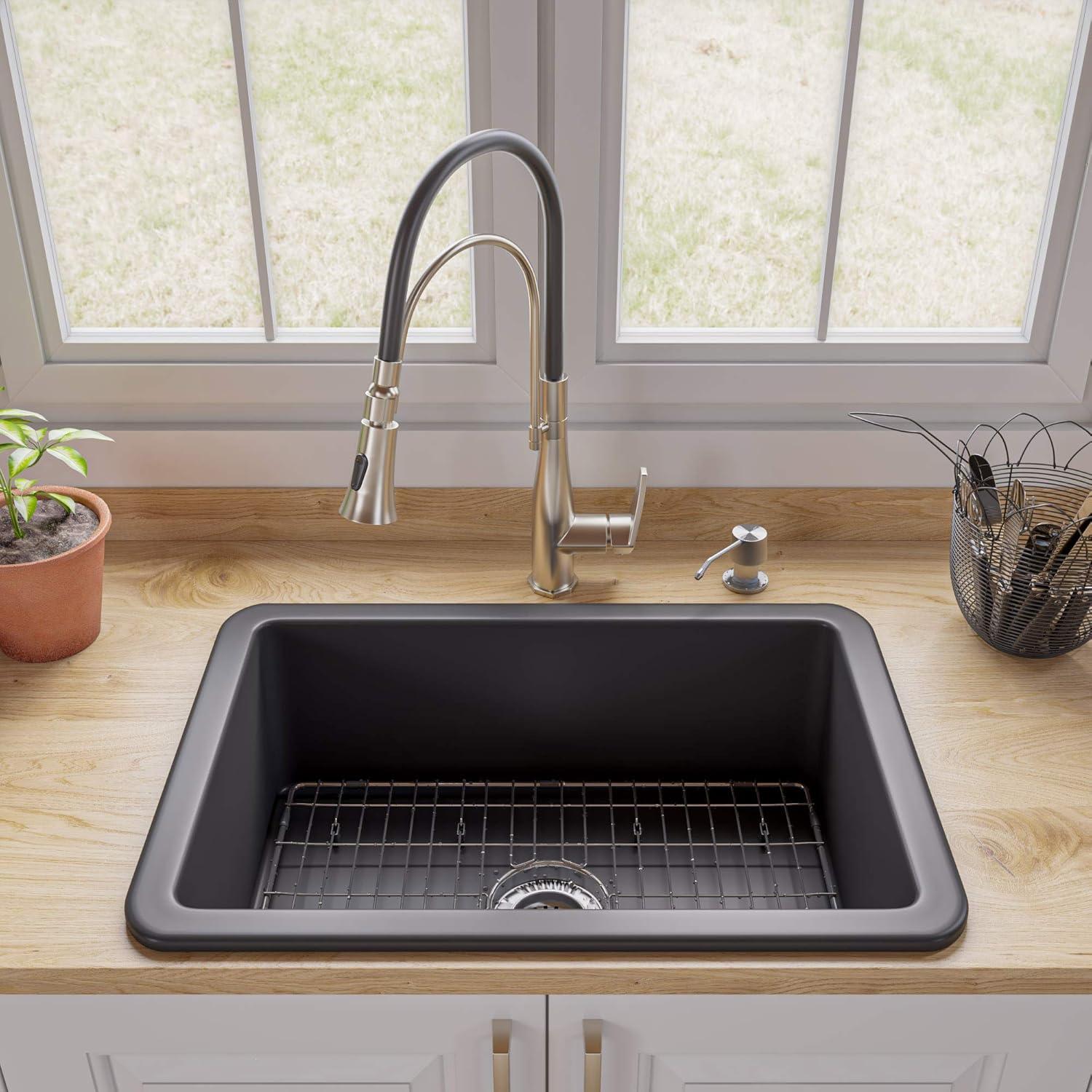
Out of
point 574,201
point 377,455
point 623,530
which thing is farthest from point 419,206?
point 623,530

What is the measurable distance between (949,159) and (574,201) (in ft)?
1.46

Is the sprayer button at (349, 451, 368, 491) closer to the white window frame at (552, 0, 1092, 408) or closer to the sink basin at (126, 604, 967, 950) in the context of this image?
the sink basin at (126, 604, 967, 950)

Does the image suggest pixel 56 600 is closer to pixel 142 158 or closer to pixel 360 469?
pixel 360 469

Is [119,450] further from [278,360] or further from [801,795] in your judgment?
[801,795]

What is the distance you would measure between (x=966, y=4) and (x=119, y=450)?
3.71 ft

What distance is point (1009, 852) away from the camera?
3.31 ft

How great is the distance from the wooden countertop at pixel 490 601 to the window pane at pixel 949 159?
263 millimetres

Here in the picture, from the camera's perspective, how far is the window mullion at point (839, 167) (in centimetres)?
124

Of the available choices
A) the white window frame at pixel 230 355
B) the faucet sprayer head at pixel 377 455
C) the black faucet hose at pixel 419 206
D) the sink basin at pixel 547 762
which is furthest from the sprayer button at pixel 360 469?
the white window frame at pixel 230 355

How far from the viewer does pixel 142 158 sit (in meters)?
1.32

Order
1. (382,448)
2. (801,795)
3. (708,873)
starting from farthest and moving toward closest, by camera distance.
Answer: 1. (801,795)
2. (708,873)
3. (382,448)
